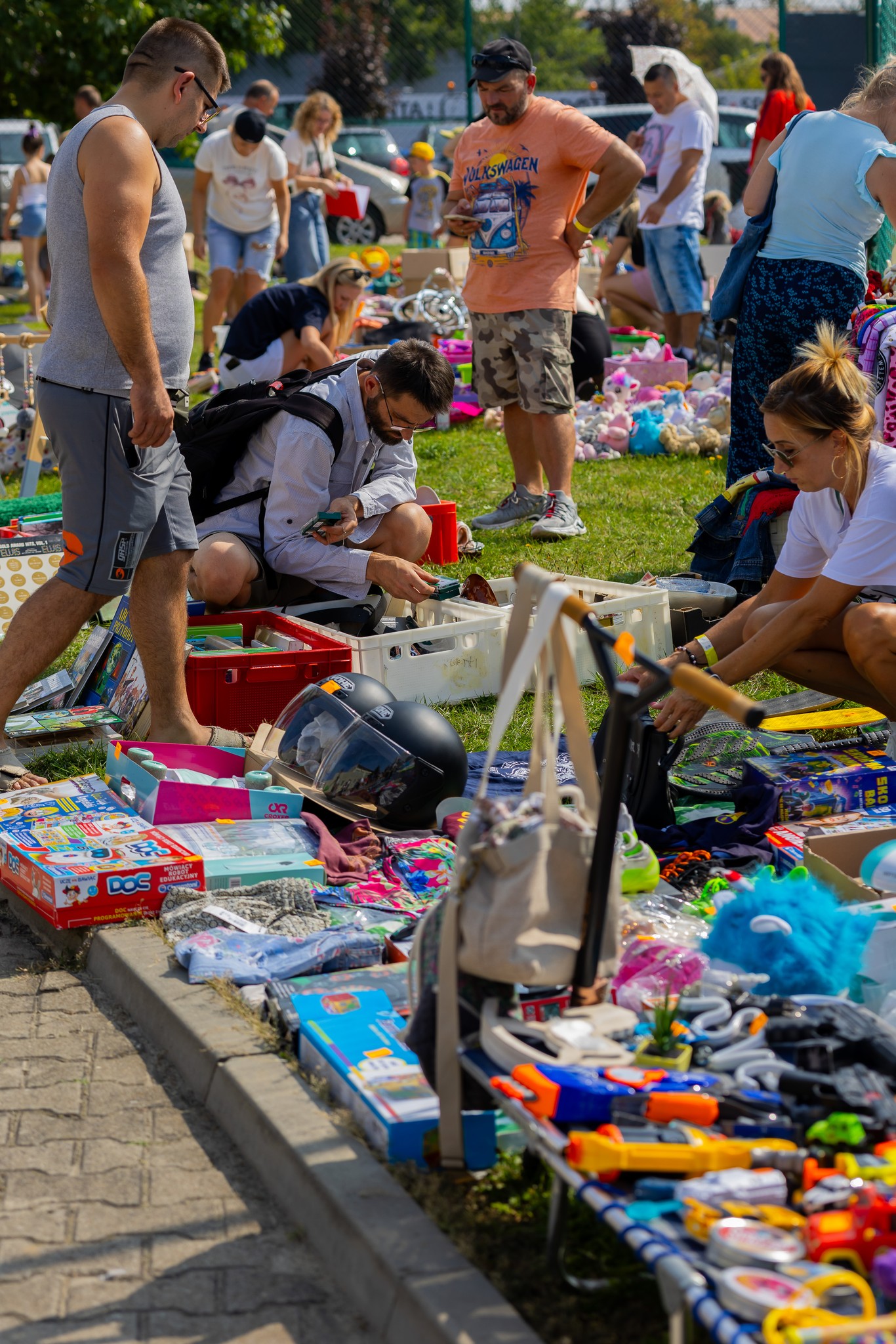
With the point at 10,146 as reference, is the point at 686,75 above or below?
above

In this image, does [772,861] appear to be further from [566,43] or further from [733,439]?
[566,43]

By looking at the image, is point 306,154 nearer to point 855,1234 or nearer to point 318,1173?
point 318,1173

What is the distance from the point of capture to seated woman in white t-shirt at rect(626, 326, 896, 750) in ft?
13.4

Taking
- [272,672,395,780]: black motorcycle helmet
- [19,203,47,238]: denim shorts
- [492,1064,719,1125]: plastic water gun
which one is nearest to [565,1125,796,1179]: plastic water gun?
[492,1064,719,1125]: plastic water gun

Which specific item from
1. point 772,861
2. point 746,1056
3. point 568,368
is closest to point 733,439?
point 568,368

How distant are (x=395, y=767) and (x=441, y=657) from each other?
42.9 inches

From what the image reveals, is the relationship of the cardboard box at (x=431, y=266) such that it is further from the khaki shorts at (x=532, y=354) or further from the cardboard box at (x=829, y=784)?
the cardboard box at (x=829, y=784)

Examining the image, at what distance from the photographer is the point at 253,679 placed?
4.84 m

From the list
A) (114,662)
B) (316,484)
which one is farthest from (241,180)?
(114,662)

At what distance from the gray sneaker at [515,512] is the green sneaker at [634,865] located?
3872mm

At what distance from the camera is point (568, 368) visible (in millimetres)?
7188

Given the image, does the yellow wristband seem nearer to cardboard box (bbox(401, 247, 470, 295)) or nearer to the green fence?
the green fence

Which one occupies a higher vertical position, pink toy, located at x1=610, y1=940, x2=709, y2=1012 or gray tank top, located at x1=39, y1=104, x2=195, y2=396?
gray tank top, located at x1=39, y1=104, x2=195, y2=396

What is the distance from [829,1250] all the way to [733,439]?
487cm
